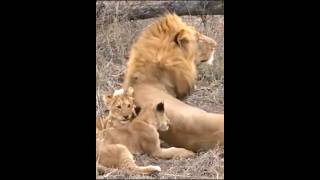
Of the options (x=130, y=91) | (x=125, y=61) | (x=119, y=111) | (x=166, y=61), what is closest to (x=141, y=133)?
(x=119, y=111)

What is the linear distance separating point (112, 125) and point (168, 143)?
360 mm

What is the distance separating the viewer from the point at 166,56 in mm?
4887

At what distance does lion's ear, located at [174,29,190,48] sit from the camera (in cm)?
488

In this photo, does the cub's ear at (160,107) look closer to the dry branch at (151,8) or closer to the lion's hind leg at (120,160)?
the lion's hind leg at (120,160)

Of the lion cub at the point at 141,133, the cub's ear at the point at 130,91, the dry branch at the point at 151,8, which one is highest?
the dry branch at the point at 151,8

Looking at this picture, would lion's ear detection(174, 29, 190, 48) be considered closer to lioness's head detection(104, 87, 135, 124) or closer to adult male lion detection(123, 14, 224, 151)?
adult male lion detection(123, 14, 224, 151)

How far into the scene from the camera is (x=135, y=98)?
4707mm

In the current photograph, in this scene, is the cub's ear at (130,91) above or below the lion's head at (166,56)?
below

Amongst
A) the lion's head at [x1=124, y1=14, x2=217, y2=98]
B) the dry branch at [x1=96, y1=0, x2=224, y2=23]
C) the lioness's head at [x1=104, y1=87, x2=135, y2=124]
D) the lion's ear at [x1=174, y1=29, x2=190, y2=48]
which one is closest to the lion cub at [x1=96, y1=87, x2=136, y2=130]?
the lioness's head at [x1=104, y1=87, x2=135, y2=124]

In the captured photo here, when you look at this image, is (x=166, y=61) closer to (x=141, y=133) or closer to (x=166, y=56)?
(x=166, y=56)

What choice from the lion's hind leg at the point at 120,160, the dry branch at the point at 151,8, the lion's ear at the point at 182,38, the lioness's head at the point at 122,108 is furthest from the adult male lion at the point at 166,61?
the lion's hind leg at the point at 120,160

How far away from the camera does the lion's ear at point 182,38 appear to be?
4880 millimetres
